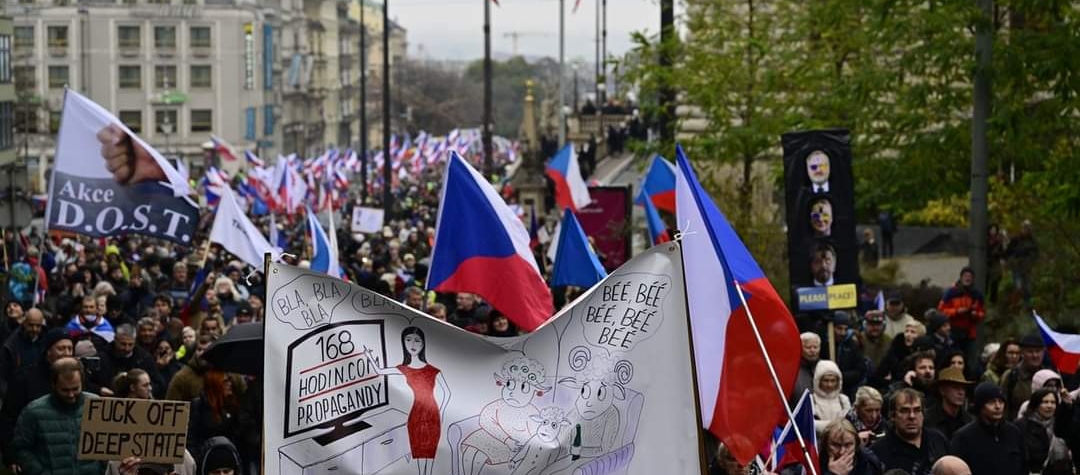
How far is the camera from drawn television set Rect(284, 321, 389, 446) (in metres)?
7.49

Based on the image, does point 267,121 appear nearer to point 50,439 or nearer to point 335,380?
point 50,439

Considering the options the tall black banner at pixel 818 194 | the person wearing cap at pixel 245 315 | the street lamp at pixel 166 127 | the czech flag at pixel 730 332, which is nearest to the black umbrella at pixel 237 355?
the czech flag at pixel 730 332

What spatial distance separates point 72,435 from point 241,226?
10.1 meters

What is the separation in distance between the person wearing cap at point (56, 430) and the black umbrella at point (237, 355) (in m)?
0.93

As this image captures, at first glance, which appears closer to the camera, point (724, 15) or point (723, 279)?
point (723, 279)

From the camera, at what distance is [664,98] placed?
28.1 meters

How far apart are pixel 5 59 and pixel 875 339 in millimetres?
41848

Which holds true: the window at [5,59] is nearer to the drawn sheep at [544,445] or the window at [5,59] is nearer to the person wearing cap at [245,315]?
the person wearing cap at [245,315]

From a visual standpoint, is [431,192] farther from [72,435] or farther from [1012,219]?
[72,435]

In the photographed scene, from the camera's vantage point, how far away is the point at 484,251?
11586 mm

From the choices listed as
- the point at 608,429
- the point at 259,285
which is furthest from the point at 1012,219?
the point at 608,429

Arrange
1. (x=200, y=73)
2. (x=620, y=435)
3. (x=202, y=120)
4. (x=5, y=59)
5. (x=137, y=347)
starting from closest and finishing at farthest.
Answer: (x=620, y=435) → (x=137, y=347) → (x=5, y=59) → (x=202, y=120) → (x=200, y=73)

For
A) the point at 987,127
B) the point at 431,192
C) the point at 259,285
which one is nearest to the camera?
the point at 987,127

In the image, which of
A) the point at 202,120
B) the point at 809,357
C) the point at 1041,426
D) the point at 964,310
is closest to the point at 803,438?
the point at 1041,426
